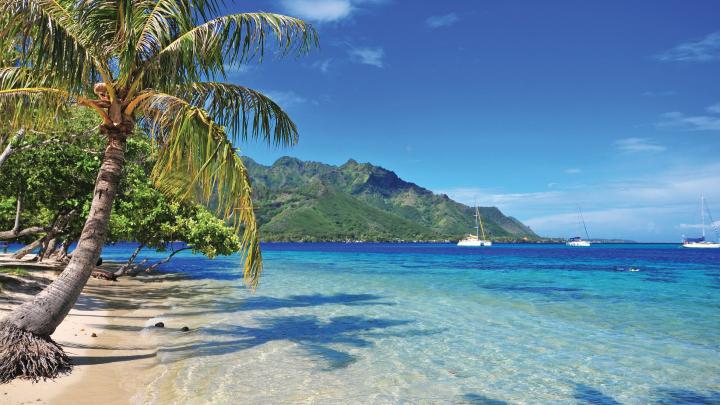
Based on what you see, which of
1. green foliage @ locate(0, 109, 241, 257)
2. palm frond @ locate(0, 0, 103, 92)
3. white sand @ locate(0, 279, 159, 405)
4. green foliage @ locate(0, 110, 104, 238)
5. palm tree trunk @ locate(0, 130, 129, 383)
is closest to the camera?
white sand @ locate(0, 279, 159, 405)

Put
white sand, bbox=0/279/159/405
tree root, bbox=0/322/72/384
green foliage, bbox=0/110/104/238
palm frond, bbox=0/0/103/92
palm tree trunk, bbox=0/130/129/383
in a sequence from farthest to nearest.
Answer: green foliage, bbox=0/110/104/238 < palm frond, bbox=0/0/103/92 < palm tree trunk, bbox=0/130/129/383 < tree root, bbox=0/322/72/384 < white sand, bbox=0/279/159/405

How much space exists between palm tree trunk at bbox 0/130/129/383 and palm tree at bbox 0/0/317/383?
0.06 feet

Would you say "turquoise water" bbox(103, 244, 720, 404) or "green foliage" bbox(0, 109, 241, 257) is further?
"green foliage" bbox(0, 109, 241, 257)

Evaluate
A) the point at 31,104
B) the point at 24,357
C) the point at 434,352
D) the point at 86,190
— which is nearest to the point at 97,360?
the point at 24,357

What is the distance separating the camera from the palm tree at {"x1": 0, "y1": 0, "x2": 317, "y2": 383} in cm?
862

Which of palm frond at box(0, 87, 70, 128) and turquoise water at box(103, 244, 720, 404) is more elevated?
palm frond at box(0, 87, 70, 128)

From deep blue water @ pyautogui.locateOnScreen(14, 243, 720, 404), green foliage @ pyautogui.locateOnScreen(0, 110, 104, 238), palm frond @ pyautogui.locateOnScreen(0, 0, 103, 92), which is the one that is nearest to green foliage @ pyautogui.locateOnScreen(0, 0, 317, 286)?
palm frond @ pyautogui.locateOnScreen(0, 0, 103, 92)

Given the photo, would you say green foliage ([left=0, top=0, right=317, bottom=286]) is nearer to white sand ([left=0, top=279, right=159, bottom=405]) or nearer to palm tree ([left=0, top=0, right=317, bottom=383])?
palm tree ([left=0, top=0, right=317, bottom=383])

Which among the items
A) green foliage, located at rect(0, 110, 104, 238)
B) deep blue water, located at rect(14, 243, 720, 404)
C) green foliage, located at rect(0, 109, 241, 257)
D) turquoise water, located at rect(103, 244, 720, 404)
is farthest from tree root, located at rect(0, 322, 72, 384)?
green foliage, located at rect(0, 110, 104, 238)

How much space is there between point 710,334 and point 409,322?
454 inches

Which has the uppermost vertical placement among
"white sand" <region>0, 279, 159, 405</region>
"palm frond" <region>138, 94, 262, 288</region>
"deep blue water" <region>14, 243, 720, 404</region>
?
"palm frond" <region>138, 94, 262, 288</region>

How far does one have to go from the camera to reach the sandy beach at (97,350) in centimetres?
802

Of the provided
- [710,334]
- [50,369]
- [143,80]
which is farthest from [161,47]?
[710,334]

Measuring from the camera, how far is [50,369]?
28.4 ft
